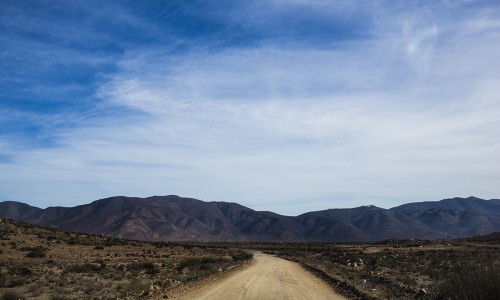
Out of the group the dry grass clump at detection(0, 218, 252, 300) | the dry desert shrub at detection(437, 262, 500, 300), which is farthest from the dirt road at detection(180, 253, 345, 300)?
the dry desert shrub at detection(437, 262, 500, 300)

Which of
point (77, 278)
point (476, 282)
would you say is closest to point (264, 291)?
point (476, 282)

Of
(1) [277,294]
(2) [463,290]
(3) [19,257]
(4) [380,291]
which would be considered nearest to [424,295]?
(4) [380,291]

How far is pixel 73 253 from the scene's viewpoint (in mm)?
48156

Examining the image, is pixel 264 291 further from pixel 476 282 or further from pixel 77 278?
pixel 77 278

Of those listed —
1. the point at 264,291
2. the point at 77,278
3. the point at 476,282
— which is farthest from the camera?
the point at 77,278

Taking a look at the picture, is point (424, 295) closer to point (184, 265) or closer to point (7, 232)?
point (184, 265)

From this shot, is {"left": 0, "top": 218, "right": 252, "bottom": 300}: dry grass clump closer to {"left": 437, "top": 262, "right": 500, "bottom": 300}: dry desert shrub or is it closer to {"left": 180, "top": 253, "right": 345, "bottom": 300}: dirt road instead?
{"left": 180, "top": 253, "right": 345, "bottom": 300}: dirt road

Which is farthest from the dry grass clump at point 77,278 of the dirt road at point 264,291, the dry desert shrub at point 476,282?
the dry desert shrub at point 476,282

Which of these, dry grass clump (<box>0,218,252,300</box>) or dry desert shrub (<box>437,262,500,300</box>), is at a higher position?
dry desert shrub (<box>437,262,500,300</box>)

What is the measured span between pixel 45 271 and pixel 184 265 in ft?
→ 40.9

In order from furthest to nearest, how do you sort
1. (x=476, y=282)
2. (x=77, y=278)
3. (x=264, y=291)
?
1. (x=77, y=278)
2. (x=264, y=291)
3. (x=476, y=282)

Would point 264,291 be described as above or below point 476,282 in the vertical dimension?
below

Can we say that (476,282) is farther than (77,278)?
No

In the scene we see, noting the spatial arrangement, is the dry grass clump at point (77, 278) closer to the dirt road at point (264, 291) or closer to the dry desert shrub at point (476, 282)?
the dirt road at point (264, 291)
